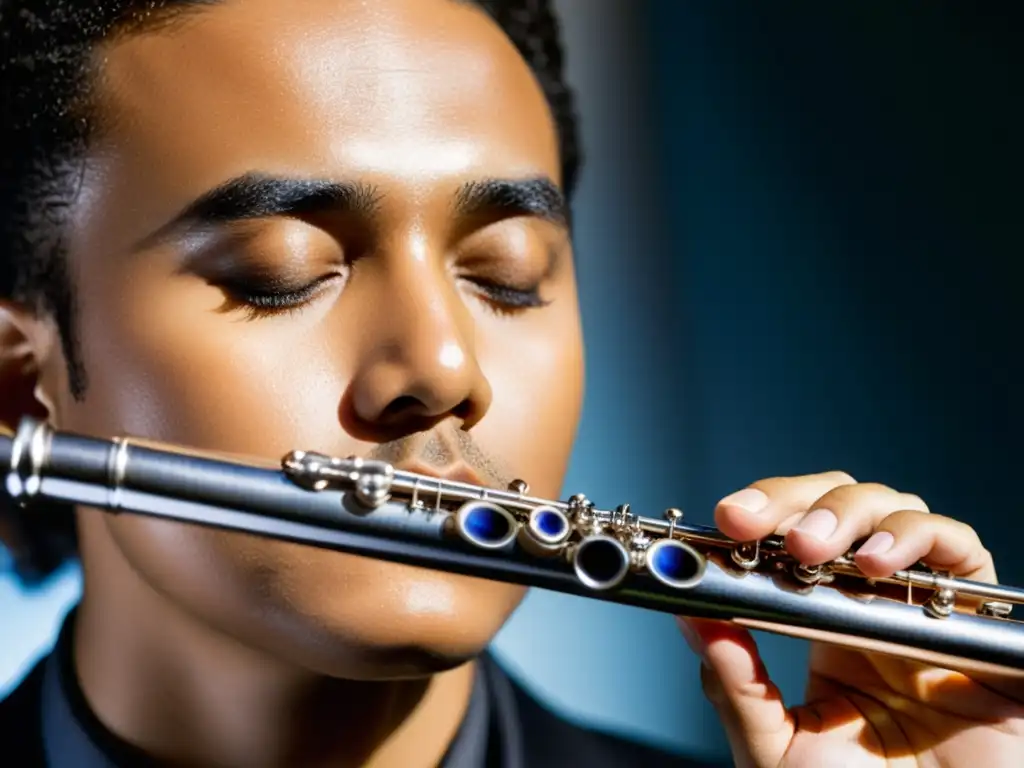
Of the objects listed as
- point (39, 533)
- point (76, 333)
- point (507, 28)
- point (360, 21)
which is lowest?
point (39, 533)

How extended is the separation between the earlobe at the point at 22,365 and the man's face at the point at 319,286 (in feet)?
0.34

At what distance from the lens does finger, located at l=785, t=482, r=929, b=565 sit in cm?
89

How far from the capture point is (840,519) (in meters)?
0.93

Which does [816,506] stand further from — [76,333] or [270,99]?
[76,333]

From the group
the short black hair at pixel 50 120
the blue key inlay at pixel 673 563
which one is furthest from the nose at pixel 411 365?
the short black hair at pixel 50 120

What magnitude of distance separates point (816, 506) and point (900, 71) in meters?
0.93

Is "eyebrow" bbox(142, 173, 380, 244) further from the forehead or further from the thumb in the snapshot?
the thumb

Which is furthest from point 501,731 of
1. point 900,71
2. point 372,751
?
point 900,71

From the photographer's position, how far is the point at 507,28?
1230 millimetres

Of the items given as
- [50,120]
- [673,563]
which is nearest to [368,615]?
[673,563]

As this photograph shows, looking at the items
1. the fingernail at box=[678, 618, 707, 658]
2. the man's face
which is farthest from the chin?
the fingernail at box=[678, 618, 707, 658]

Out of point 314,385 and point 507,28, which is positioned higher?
point 507,28

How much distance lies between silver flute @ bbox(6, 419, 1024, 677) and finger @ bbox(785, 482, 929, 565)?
0.02 m

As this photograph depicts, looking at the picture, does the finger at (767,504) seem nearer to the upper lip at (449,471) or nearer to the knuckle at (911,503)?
the knuckle at (911,503)
